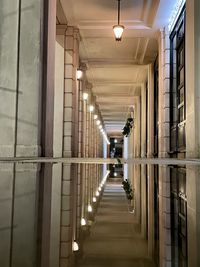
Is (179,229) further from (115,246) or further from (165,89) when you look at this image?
(165,89)

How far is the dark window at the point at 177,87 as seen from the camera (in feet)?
35.4

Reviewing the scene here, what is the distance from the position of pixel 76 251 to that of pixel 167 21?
11212 millimetres

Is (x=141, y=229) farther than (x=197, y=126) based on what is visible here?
No

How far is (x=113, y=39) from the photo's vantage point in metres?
14.3

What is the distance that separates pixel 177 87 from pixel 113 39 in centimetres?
358

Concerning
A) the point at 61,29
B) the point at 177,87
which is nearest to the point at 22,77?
the point at 61,29

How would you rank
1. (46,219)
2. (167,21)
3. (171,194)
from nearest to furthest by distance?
(46,219) < (171,194) < (167,21)

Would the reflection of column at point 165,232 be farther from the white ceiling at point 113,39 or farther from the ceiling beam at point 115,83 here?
the ceiling beam at point 115,83

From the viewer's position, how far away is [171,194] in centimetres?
336

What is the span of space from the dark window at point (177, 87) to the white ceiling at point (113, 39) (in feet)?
1.96

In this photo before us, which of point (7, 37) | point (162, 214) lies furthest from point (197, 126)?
point (162, 214)

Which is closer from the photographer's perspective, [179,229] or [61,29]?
[179,229]

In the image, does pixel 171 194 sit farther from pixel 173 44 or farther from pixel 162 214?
pixel 173 44

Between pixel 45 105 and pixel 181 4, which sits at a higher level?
pixel 181 4
